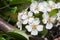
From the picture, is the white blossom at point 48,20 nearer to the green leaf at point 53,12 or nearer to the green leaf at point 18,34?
the green leaf at point 53,12

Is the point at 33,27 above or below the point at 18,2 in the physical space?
below

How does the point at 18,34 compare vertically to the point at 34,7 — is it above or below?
below

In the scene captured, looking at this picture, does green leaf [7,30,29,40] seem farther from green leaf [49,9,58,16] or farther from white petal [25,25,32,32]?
green leaf [49,9,58,16]

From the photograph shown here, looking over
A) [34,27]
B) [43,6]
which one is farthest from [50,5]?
[34,27]

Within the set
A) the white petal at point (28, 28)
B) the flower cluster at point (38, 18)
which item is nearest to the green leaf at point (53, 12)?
the flower cluster at point (38, 18)

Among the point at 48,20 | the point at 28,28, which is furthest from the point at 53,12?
the point at 28,28

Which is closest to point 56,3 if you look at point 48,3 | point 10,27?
point 48,3

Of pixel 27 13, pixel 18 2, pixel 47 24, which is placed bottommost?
pixel 47 24

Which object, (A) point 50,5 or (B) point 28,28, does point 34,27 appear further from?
(A) point 50,5

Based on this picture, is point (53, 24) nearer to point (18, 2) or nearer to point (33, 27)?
point (33, 27)
